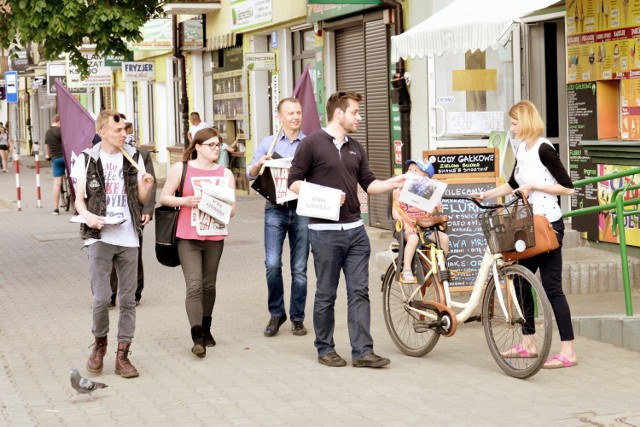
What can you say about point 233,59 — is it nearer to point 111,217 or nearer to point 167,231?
point 167,231

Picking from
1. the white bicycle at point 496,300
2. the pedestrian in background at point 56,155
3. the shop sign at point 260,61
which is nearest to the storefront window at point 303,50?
the shop sign at point 260,61

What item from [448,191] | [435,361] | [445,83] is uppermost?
[445,83]

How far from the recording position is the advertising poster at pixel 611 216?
12.0 meters

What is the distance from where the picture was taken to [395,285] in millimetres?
9062

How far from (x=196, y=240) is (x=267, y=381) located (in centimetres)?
138

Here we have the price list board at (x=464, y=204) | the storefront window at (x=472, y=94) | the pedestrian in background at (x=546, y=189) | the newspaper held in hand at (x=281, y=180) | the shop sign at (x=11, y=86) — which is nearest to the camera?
the pedestrian in background at (x=546, y=189)

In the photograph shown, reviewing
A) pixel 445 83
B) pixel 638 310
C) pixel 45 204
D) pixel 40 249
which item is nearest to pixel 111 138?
pixel 638 310

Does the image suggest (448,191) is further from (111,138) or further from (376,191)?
(111,138)

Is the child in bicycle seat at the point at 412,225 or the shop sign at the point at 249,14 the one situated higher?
the shop sign at the point at 249,14

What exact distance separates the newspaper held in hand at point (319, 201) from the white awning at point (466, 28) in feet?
10.5

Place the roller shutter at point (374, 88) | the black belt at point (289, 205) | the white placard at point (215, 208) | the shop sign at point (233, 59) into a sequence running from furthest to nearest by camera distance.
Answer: the shop sign at point (233, 59)
the roller shutter at point (374, 88)
the black belt at point (289, 205)
the white placard at point (215, 208)

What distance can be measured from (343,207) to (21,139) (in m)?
59.1

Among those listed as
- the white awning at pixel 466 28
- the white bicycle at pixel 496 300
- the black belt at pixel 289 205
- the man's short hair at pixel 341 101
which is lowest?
the white bicycle at pixel 496 300

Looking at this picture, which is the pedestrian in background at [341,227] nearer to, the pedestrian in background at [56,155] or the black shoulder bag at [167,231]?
the black shoulder bag at [167,231]
